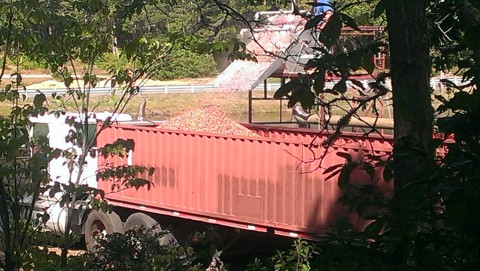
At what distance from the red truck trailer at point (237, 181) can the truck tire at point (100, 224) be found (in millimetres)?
36

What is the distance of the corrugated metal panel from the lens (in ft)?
34.9

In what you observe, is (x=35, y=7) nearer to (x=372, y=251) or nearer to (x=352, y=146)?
(x=372, y=251)

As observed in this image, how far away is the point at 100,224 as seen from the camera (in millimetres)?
13945

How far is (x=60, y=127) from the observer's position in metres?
13.5

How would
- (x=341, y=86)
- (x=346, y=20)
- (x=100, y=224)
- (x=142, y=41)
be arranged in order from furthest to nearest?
(x=100, y=224) → (x=142, y=41) → (x=341, y=86) → (x=346, y=20)

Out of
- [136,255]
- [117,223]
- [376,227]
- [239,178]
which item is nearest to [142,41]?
[136,255]

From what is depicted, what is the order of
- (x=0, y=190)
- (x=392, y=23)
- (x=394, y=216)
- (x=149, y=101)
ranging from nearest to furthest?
(x=394, y=216), (x=392, y=23), (x=0, y=190), (x=149, y=101)

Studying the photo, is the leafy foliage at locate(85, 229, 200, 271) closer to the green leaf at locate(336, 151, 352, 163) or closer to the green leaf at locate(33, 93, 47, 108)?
the green leaf at locate(33, 93, 47, 108)

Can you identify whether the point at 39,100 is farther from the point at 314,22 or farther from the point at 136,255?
the point at 314,22

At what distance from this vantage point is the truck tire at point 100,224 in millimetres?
13414

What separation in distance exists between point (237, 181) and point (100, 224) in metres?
3.26

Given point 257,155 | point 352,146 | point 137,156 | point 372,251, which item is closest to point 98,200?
point 372,251

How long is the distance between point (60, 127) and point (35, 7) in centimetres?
875

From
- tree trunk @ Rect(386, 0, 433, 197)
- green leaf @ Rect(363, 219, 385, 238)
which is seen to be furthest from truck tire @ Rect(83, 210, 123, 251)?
green leaf @ Rect(363, 219, 385, 238)
